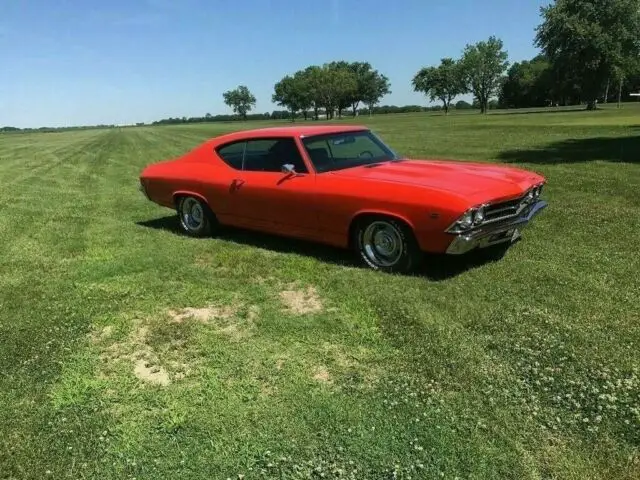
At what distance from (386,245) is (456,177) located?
0.93 metres

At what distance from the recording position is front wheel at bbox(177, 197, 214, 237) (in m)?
7.55

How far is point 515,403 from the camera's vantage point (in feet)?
11.0

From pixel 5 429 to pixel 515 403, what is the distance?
2948mm

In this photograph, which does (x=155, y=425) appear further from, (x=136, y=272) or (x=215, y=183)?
(x=215, y=183)

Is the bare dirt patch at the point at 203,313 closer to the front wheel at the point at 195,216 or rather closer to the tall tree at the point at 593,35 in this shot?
the front wheel at the point at 195,216

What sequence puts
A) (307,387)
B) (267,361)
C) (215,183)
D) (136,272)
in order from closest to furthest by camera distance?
(307,387)
(267,361)
(136,272)
(215,183)

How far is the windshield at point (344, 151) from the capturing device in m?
6.32

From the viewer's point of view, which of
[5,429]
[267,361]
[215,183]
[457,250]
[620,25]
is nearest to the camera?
[5,429]

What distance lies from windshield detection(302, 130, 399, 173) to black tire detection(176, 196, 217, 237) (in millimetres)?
1836

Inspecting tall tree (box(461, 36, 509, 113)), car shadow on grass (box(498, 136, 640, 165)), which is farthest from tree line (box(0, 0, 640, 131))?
car shadow on grass (box(498, 136, 640, 165))

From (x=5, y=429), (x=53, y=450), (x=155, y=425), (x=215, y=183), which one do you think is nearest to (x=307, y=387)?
(x=155, y=425)

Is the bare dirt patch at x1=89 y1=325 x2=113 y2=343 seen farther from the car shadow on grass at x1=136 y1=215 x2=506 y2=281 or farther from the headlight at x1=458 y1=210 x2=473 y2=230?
the headlight at x1=458 y1=210 x2=473 y2=230

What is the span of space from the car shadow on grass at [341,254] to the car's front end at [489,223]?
386 mm

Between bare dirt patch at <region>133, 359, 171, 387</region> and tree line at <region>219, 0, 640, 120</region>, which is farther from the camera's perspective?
tree line at <region>219, 0, 640, 120</region>
